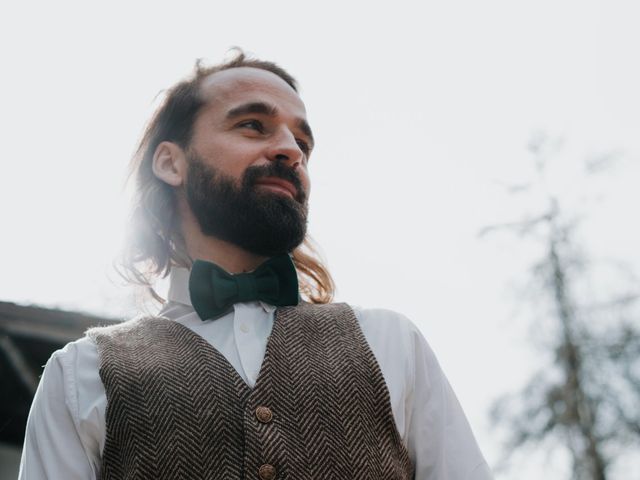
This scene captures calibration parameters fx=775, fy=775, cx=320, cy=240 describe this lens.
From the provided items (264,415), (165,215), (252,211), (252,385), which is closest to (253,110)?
(252,211)

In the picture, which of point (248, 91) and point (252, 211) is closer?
point (252, 211)

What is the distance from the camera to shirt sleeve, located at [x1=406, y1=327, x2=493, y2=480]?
173 cm

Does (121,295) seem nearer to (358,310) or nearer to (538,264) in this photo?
(358,310)

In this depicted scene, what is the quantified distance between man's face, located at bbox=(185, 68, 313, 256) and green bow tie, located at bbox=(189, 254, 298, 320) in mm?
113

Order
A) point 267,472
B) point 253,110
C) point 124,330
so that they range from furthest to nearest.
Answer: point 253,110, point 124,330, point 267,472

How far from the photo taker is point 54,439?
1704mm

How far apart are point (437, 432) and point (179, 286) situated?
81cm

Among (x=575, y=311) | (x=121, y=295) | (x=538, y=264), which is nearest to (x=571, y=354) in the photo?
(x=575, y=311)

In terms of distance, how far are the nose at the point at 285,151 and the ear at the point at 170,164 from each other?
32cm

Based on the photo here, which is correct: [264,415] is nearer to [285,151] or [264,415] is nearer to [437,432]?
[437,432]

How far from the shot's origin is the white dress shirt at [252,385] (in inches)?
66.9

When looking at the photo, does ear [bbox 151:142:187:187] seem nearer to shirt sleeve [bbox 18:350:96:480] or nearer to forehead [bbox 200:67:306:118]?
forehead [bbox 200:67:306:118]

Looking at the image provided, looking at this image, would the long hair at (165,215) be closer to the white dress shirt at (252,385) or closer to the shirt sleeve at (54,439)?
the white dress shirt at (252,385)

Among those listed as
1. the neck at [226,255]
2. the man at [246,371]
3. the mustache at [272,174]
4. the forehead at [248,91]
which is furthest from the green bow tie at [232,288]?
the forehead at [248,91]
